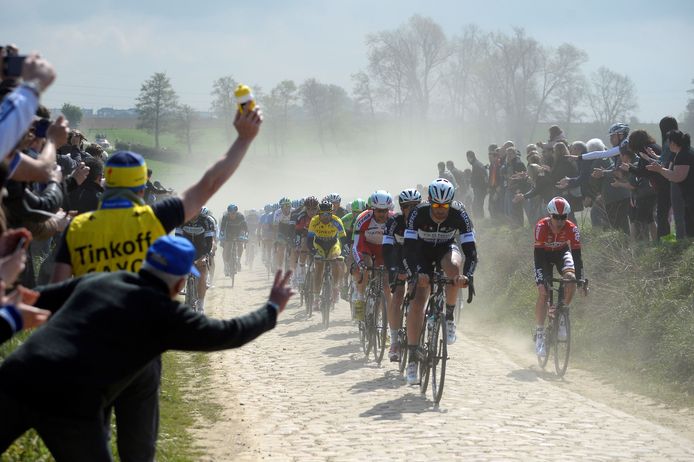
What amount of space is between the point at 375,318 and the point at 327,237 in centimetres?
462

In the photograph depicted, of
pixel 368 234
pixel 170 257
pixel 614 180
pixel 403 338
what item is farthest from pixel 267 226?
pixel 170 257

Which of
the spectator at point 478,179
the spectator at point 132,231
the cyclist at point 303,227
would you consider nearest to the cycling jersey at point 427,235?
the spectator at point 132,231

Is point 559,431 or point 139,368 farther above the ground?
point 139,368

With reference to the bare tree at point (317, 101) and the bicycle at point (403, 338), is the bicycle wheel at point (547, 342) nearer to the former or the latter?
the bicycle at point (403, 338)

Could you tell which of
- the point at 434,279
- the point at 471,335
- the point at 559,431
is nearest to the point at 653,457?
the point at 559,431

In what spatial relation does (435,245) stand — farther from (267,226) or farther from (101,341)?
(267,226)

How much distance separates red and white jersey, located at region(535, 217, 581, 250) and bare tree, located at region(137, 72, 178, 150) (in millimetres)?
109364

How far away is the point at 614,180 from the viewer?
16.9 m

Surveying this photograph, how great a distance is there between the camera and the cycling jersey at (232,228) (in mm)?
30078

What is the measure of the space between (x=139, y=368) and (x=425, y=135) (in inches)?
3703

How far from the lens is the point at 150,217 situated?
5.91 meters

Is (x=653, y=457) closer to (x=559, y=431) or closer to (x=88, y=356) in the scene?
(x=559, y=431)

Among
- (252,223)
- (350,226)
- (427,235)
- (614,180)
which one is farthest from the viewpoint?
(252,223)

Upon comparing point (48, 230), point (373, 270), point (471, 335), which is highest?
point (48, 230)
